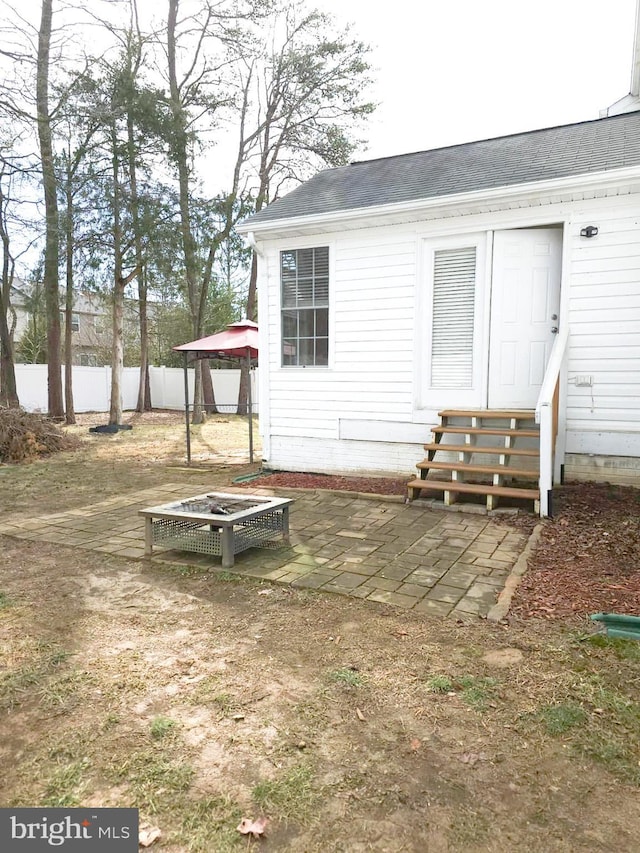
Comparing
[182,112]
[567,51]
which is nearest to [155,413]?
[182,112]

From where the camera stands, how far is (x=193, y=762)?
6.09 ft

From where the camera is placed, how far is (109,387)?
1961 centimetres

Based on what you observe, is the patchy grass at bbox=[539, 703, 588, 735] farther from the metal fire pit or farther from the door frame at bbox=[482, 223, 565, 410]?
the door frame at bbox=[482, 223, 565, 410]

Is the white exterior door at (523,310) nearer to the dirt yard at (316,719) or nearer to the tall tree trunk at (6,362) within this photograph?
the dirt yard at (316,719)

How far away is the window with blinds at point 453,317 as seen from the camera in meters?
6.36

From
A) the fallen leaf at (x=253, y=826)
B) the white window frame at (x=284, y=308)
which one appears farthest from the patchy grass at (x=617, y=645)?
the white window frame at (x=284, y=308)

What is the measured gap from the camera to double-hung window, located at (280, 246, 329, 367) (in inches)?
283

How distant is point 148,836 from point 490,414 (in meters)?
5.05

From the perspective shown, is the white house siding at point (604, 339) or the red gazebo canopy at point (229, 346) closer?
the white house siding at point (604, 339)

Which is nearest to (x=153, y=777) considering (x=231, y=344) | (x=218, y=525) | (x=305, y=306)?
(x=218, y=525)

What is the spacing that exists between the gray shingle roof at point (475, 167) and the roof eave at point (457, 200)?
10 cm

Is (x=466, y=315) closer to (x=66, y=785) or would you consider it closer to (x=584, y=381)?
(x=584, y=381)

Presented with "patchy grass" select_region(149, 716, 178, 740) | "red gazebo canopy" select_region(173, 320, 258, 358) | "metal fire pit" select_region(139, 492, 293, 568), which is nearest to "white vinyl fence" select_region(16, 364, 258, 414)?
"red gazebo canopy" select_region(173, 320, 258, 358)

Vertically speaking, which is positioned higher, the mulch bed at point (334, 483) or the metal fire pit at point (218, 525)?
the metal fire pit at point (218, 525)
